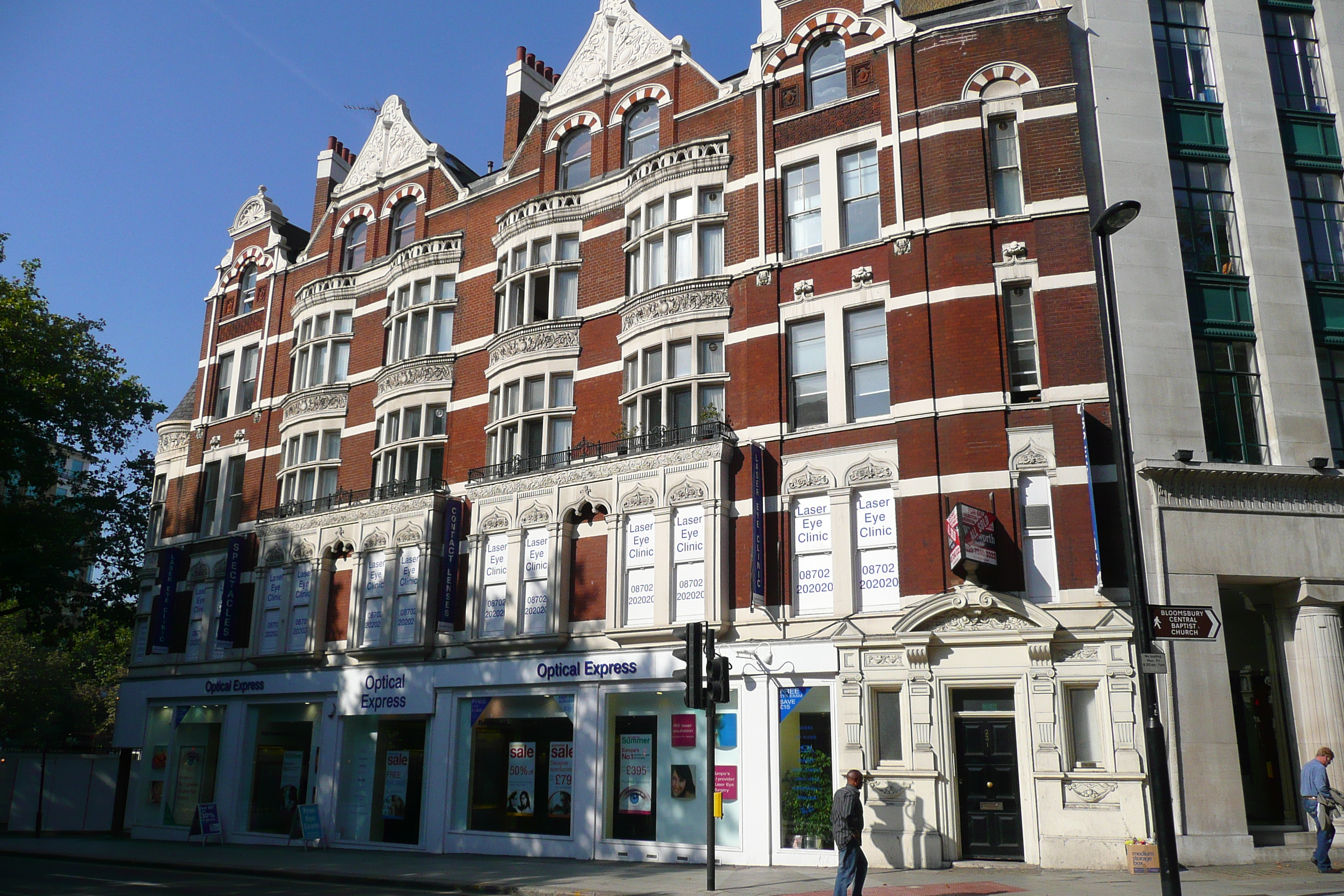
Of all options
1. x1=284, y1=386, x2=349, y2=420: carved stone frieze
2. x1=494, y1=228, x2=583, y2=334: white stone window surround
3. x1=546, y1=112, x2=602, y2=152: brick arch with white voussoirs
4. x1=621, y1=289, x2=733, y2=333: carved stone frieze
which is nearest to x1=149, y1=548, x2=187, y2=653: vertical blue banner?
x1=284, y1=386, x2=349, y2=420: carved stone frieze

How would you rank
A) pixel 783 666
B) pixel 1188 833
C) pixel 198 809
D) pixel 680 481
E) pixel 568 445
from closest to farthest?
pixel 1188 833 < pixel 783 666 < pixel 680 481 < pixel 568 445 < pixel 198 809

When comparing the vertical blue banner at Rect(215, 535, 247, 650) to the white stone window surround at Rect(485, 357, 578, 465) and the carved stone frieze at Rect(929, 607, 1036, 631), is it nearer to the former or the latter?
the white stone window surround at Rect(485, 357, 578, 465)

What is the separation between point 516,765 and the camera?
948 inches

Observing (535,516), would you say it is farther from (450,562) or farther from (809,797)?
(809,797)

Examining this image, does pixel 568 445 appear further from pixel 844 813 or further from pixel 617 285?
pixel 844 813

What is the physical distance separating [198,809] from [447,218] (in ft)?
59.3

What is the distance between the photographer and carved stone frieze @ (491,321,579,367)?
26.4 meters

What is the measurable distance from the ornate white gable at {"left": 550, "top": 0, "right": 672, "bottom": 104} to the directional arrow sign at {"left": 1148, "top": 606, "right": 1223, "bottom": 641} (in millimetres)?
20585

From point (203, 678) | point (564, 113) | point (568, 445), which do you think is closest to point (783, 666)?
point (568, 445)

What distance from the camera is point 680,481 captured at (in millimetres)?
22875

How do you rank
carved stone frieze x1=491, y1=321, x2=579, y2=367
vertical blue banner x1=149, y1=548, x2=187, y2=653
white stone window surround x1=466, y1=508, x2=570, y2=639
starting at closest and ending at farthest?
white stone window surround x1=466, y1=508, x2=570, y2=639, carved stone frieze x1=491, y1=321, x2=579, y2=367, vertical blue banner x1=149, y1=548, x2=187, y2=653

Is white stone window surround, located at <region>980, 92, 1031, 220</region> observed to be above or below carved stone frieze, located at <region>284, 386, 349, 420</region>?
above

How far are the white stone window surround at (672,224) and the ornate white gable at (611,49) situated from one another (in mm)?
4498

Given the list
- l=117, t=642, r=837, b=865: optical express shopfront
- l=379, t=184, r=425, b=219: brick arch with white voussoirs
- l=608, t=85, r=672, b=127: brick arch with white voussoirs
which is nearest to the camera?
l=117, t=642, r=837, b=865: optical express shopfront
